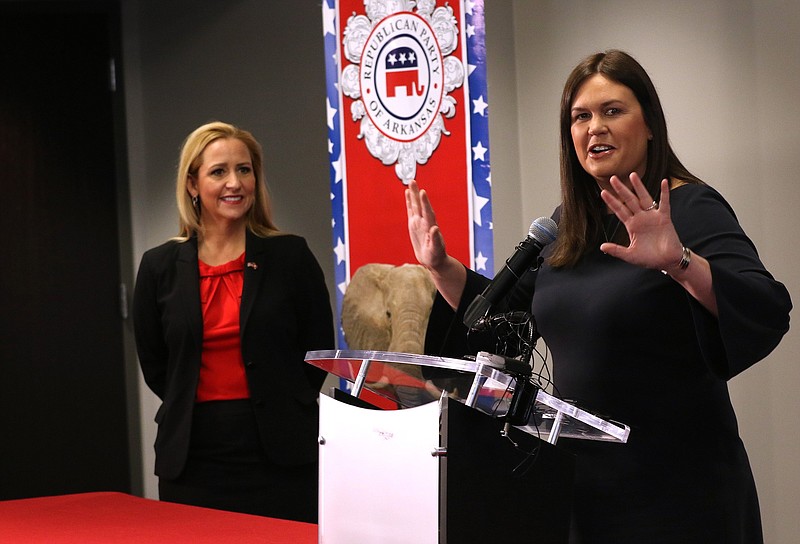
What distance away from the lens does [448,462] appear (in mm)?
1420

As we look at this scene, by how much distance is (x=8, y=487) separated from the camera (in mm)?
5660

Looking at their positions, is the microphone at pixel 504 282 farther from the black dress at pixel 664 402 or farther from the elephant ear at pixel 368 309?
the elephant ear at pixel 368 309

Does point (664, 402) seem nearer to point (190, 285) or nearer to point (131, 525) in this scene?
point (131, 525)

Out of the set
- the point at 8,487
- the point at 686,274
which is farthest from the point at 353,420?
the point at 8,487

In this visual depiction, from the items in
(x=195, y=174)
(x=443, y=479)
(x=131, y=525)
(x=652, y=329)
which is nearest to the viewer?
(x=443, y=479)

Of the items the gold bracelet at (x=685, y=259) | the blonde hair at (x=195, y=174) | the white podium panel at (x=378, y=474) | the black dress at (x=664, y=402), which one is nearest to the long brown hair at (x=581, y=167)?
the black dress at (x=664, y=402)

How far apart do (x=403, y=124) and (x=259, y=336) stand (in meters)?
0.96

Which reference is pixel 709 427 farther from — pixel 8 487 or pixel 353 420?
pixel 8 487

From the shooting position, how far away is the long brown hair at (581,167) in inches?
84.0

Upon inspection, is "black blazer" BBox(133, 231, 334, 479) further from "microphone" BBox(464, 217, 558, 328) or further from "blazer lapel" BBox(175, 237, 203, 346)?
"microphone" BBox(464, 217, 558, 328)

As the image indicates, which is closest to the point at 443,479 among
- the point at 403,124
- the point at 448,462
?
the point at 448,462

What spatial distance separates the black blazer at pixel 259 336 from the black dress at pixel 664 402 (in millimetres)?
1535

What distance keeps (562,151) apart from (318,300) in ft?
4.97

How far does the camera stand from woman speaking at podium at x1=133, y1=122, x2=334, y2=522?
3.32 m
